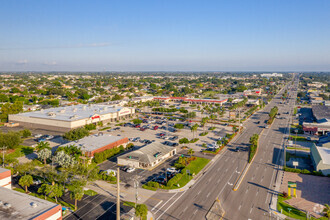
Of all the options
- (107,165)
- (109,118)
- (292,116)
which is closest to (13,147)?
(107,165)

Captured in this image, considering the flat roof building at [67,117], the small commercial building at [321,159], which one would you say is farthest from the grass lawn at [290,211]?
the flat roof building at [67,117]

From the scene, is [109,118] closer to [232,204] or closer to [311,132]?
[232,204]

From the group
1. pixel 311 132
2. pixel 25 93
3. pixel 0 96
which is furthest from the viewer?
pixel 25 93

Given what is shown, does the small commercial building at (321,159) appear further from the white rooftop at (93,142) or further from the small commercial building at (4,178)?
the small commercial building at (4,178)

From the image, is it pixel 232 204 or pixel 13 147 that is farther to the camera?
pixel 13 147

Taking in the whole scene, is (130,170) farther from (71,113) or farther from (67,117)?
(71,113)

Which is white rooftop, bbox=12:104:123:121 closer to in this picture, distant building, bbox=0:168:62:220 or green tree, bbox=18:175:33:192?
green tree, bbox=18:175:33:192

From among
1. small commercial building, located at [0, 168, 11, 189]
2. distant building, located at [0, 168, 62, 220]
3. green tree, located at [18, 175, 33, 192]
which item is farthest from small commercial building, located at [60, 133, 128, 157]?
distant building, located at [0, 168, 62, 220]
